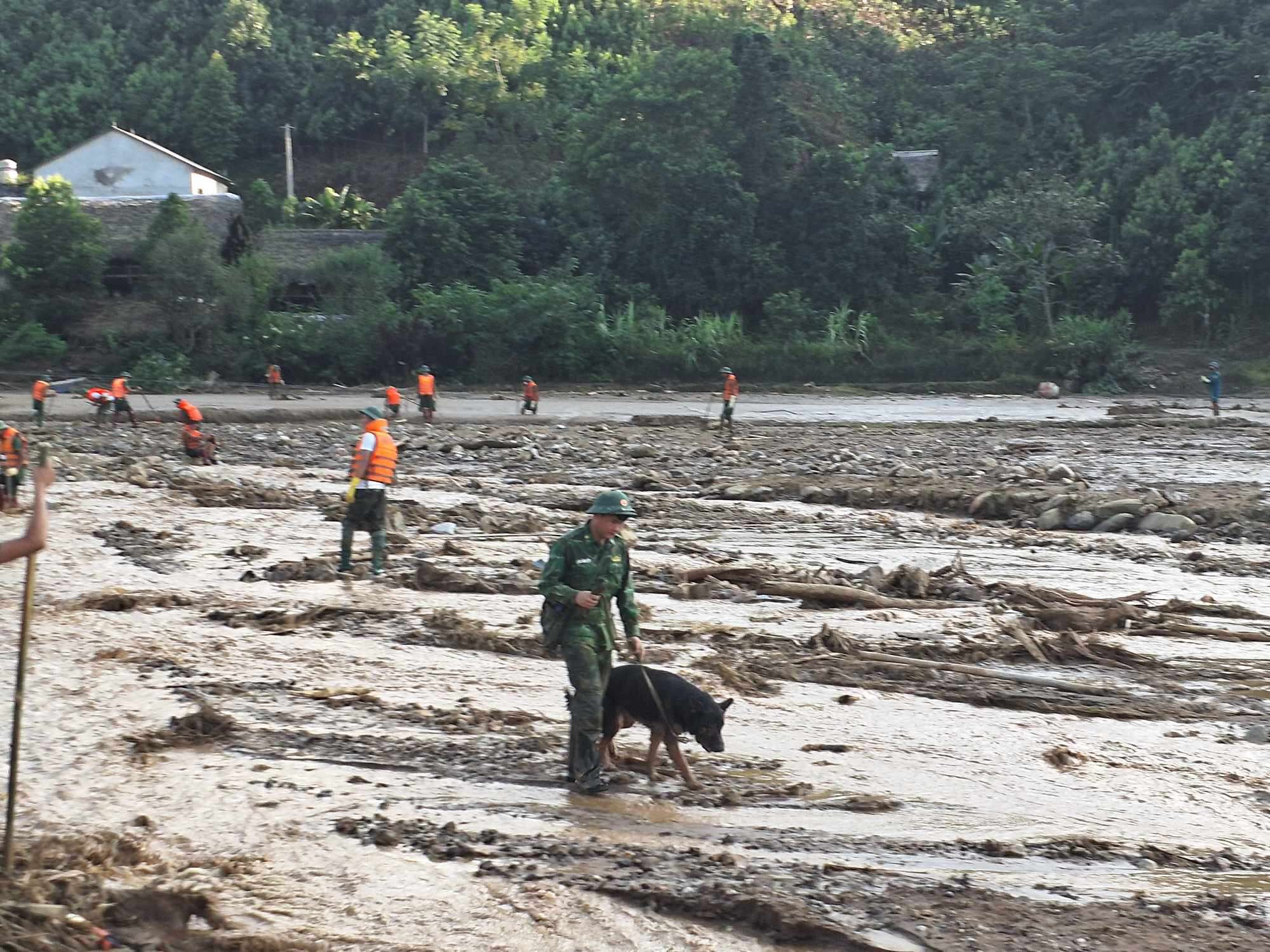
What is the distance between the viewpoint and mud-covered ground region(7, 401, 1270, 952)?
566cm

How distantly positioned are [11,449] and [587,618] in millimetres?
11755

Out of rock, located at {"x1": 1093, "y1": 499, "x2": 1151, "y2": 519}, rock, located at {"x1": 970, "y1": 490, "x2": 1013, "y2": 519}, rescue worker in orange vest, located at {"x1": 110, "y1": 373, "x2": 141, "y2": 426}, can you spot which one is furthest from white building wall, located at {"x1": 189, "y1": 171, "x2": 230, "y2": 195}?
rock, located at {"x1": 1093, "y1": 499, "x2": 1151, "y2": 519}

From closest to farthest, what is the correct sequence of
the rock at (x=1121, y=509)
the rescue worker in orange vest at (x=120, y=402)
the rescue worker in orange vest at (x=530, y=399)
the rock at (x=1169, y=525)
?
the rock at (x=1169, y=525)
the rock at (x=1121, y=509)
the rescue worker in orange vest at (x=120, y=402)
the rescue worker in orange vest at (x=530, y=399)

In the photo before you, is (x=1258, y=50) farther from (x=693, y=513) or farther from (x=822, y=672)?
(x=822, y=672)

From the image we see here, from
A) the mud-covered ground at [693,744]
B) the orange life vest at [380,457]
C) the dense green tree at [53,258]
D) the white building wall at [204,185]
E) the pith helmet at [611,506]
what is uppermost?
the white building wall at [204,185]

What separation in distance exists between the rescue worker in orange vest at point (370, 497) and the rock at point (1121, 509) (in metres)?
8.65

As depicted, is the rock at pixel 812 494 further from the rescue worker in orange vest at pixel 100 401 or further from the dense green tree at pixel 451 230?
the dense green tree at pixel 451 230

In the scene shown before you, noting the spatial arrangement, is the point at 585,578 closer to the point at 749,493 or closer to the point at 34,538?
the point at 34,538

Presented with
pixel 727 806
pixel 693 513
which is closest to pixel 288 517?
pixel 693 513

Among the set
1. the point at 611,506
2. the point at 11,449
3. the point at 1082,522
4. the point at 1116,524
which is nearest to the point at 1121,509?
the point at 1116,524

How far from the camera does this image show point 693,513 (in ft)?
57.5

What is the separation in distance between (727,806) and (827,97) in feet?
159

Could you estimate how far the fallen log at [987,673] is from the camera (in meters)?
9.16

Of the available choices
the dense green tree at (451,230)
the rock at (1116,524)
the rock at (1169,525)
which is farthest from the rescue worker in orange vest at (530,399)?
the rock at (1169,525)
